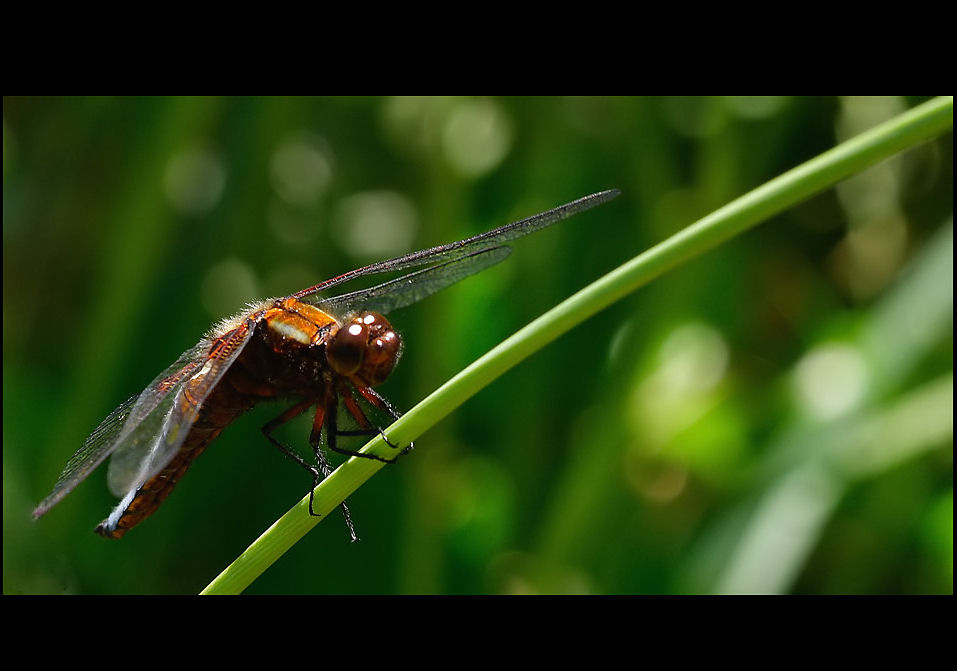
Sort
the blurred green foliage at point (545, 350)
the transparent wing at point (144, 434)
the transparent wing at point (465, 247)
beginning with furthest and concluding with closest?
the blurred green foliage at point (545, 350)
the transparent wing at point (465, 247)
the transparent wing at point (144, 434)

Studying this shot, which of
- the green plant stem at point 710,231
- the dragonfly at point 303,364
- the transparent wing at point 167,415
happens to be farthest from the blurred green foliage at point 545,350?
the green plant stem at point 710,231

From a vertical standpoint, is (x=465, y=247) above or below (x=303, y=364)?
above

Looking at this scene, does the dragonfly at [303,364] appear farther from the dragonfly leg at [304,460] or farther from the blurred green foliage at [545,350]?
the blurred green foliage at [545,350]

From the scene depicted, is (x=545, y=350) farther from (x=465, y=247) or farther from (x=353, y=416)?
(x=353, y=416)

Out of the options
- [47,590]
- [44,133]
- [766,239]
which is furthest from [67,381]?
[766,239]

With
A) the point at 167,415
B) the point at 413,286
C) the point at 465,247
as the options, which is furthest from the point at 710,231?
the point at 167,415
